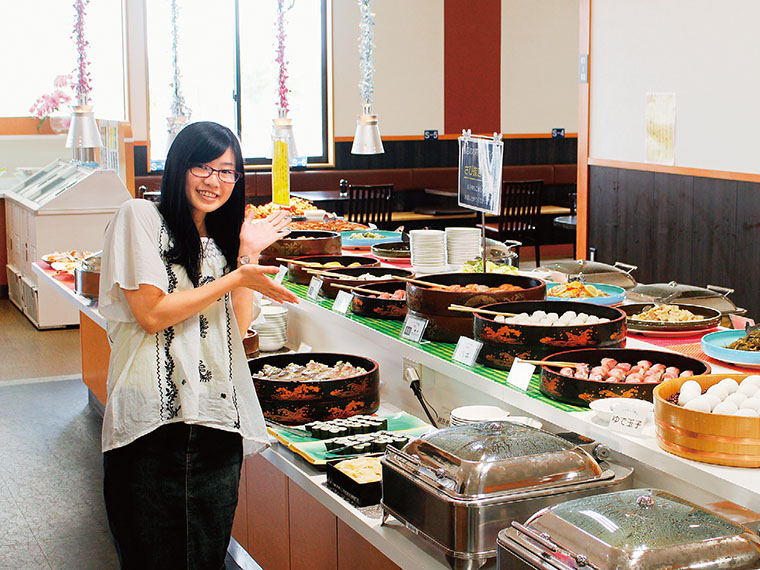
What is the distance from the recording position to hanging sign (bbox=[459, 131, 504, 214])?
2691mm

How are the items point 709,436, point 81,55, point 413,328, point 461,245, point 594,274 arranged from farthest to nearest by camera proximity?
point 81,55 < point 461,245 < point 594,274 < point 413,328 < point 709,436

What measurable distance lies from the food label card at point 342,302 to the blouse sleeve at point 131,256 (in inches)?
42.9

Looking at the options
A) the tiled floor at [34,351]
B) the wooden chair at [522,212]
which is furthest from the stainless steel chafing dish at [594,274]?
the wooden chair at [522,212]

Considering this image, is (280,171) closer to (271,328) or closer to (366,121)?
(366,121)

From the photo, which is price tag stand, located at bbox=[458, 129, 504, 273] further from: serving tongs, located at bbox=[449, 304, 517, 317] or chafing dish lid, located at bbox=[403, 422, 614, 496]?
chafing dish lid, located at bbox=[403, 422, 614, 496]

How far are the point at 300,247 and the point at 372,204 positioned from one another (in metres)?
5.62

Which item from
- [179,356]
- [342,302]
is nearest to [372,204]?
[342,302]

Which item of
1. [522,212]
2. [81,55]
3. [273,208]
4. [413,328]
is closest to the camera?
[413,328]

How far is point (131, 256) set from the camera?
201 cm

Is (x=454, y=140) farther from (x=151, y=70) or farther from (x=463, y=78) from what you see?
(x=151, y=70)

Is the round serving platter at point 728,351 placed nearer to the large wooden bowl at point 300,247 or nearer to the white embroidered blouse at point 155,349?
the white embroidered blouse at point 155,349

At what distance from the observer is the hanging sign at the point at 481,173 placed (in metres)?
2.69

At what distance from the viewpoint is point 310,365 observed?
2895mm

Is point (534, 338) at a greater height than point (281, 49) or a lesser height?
lesser
